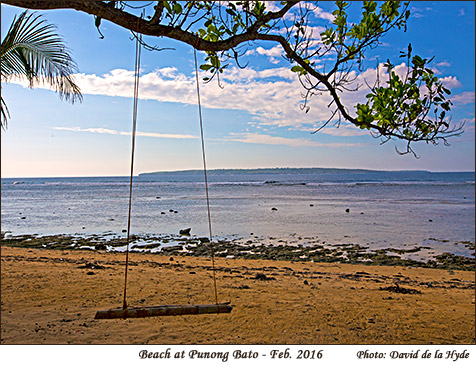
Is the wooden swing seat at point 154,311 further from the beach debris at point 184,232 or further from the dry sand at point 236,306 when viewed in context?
the beach debris at point 184,232

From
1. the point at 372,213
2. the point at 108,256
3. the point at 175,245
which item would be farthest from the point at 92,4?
the point at 372,213

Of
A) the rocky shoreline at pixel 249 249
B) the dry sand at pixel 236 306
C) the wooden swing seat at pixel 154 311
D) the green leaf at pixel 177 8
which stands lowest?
the rocky shoreline at pixel 249 249

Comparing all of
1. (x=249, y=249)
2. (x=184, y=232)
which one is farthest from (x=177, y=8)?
(x=184, y=232)

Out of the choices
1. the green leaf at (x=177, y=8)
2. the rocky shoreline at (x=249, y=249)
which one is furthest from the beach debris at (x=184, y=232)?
the green leaf at (x=177, y=8)

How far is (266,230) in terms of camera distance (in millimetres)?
15562

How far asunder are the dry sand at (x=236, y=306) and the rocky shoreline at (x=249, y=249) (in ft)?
7.24

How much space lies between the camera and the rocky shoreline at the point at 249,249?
1025 centimetres

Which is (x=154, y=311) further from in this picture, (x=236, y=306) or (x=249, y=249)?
(x=249, y=249)

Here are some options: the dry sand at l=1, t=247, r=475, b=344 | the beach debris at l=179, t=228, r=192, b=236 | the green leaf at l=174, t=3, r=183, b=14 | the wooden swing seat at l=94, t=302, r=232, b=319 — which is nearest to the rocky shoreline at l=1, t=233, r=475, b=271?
the beach debris at l=179, t=228, r=192, b=236

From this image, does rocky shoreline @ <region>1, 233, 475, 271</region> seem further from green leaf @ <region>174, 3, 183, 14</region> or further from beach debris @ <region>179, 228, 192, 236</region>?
green leaf @ <region>174, 3, 183, 14</region>

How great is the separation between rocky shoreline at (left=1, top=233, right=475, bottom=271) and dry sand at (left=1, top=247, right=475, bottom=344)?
7.24 feet

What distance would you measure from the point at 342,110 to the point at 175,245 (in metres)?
9.78

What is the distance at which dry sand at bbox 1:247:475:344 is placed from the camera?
Answer: 411 cm
